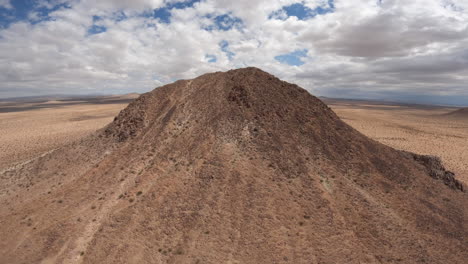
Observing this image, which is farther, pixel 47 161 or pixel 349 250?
pixel 47 161

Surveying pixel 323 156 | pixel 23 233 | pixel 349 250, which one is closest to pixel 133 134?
pixel 23 233

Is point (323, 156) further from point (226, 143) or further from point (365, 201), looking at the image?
point (226, 143)

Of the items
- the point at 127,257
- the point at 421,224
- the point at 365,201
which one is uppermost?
the point at 365,201

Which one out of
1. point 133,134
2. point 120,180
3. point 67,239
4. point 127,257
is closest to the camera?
point 127,257

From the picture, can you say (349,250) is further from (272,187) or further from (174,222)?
(174,222)

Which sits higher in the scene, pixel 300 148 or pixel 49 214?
pixel 300 148

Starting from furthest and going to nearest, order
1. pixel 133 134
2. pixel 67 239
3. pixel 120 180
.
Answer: pixel 133 134 → pixel 120 180 → pixel 67 239

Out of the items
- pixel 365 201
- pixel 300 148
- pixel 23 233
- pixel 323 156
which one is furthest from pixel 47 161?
pixel 365 201
